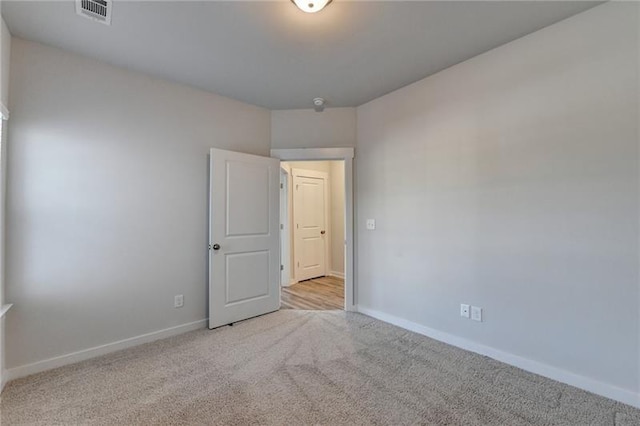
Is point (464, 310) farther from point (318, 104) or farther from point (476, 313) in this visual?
point (318, 104)

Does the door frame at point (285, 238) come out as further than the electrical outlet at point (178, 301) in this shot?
Yes

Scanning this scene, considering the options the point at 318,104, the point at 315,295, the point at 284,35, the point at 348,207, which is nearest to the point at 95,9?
the point at 284,35

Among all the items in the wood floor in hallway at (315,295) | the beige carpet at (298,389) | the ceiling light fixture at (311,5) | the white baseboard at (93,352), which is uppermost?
the ceiling light fixture at (311,5)

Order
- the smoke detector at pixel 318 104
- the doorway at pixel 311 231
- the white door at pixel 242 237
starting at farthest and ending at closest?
the doorway at pixel 311 231 < the smoke detector at pixel 318 104 < the white door at pixel 242 237

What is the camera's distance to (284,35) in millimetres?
2186

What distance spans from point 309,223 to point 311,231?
158 mm

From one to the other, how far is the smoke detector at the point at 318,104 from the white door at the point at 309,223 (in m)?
1.70

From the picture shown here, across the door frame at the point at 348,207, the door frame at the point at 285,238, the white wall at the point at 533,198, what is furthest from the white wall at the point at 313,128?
the door frame at the point at 285,238

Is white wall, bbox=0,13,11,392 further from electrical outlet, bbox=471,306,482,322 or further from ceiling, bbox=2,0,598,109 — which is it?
electrical outlet, bbox=471,306,482,322

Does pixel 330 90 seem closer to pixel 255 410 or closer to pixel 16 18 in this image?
pixel 16 18

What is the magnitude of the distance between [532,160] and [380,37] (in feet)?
4.86

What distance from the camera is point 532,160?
2.22m

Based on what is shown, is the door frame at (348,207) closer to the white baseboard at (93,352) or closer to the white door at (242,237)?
the white door at (242,237)

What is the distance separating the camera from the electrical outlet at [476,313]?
2.52 metres
